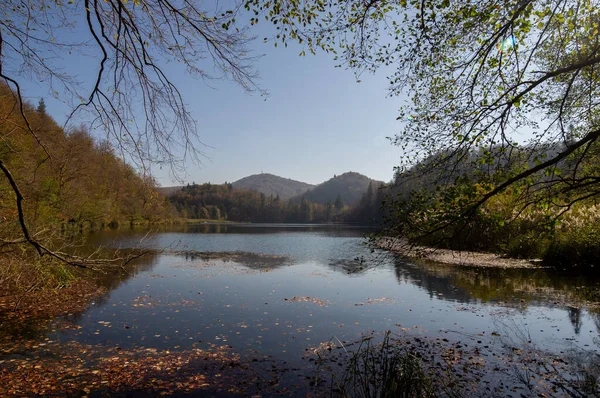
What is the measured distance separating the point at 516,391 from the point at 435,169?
3.71m

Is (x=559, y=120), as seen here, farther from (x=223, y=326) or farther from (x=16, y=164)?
(x=16, y=164)

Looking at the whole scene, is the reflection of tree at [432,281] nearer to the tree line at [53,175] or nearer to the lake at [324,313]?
the lake at [324,313]

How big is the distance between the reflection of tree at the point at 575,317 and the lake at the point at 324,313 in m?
0.02

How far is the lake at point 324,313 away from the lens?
26.0 feet

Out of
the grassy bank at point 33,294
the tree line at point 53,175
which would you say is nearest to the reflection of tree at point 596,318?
the tree line at point 53,175

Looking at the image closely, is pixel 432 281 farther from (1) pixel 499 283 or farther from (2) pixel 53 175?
(2) pixel 53 175

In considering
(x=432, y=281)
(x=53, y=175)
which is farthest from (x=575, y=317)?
(x=53, y=175)

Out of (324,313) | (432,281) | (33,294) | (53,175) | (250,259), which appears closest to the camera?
(53,175)

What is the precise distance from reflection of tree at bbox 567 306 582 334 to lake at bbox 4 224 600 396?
0.9 inches

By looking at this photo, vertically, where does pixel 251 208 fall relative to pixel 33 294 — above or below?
above

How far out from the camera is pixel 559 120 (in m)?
5.69

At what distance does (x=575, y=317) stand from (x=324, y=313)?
6.69m

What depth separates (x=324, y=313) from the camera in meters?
10.7

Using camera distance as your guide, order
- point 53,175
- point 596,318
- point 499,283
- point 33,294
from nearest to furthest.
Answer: point 53,175, point 596,318, point 33,294, point 499,283
